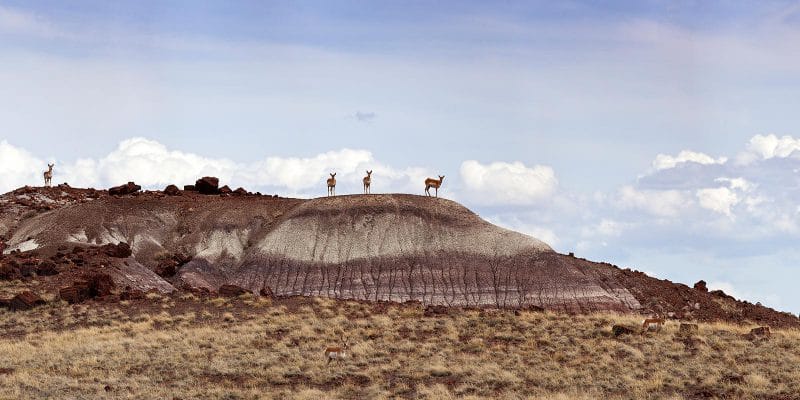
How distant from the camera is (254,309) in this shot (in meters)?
56.5

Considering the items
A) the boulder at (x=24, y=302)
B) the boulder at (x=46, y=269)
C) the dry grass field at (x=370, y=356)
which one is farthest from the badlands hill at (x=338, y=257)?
the dry grass field at (x=370, y=356)

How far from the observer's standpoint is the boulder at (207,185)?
87.1m

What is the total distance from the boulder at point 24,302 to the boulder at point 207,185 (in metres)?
30.0

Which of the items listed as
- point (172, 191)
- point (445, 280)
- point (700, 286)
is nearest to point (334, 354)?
point (445, 280)

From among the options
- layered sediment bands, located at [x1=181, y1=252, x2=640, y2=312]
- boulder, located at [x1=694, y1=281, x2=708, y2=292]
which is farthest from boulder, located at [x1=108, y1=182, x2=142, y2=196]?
boulder, located at [x1=694, y1=281, x2=708, y2=292]

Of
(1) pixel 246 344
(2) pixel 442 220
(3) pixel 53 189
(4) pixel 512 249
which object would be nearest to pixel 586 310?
(4) pixel 512 249

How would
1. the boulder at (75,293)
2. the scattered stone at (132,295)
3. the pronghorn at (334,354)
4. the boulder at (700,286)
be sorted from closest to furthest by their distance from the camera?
the pronghorn at (334,354)
the boulder at (75,293)
the scattered stone at (132,295)
the boulder at (700,286)

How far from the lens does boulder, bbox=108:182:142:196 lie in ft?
283

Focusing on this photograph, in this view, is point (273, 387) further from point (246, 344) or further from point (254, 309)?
point (254, 309)

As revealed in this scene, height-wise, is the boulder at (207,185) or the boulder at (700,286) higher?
the boulder at (207,185)

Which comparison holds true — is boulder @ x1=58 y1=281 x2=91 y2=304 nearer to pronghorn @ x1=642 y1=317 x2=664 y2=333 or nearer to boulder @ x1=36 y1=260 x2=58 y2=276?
boulder @ x1=36 y1=260 x2=58 y2=276

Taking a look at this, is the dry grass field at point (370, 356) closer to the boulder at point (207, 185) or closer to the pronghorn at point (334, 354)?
the pronghorn at point (334, 354)

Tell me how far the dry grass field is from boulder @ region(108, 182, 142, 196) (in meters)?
29.9

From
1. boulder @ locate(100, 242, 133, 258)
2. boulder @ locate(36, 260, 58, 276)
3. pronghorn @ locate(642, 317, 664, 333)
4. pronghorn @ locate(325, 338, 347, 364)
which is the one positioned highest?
boulder @ locate(100, 242, 133, 258)
